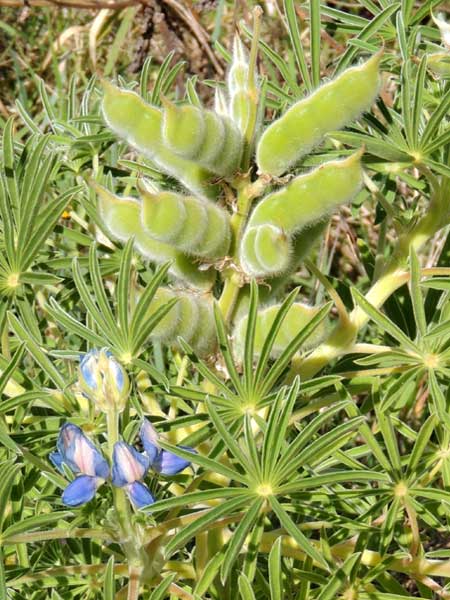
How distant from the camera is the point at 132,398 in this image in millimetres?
1337

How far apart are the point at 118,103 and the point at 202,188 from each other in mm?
185

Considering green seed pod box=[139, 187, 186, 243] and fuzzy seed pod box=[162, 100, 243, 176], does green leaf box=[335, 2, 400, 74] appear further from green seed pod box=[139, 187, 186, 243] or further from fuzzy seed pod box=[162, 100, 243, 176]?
green seed pod box=[139, 187, 186, 243]

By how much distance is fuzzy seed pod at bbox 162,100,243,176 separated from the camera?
1.25 meters

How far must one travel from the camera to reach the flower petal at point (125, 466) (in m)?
1.17

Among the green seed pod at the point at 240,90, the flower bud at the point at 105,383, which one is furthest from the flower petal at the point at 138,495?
the green seed pod at the point at 240,90

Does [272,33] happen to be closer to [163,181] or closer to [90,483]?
[163,181]

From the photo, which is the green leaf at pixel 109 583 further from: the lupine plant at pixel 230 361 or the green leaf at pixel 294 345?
the green leaf at pixel 294 345

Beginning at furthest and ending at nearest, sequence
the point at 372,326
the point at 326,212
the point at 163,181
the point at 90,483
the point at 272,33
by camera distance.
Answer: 1. the point at 272,33
2. the point at 372,326
3. the point at 163,181
4. the point at 326,212
5. the point at 90,483

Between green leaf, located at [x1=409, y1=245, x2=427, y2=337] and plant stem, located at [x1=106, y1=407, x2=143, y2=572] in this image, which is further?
green leaf, located at [x1=409, y1=245, x2=427, y2=337]

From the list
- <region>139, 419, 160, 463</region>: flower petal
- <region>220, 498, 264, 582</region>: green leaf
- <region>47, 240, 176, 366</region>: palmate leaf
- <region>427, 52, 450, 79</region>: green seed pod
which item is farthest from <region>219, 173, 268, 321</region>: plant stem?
<region>427, 52, 450, 79</region>: green seed pod

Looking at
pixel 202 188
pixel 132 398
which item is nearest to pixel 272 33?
pixel 202 188

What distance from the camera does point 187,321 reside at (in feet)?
4.42

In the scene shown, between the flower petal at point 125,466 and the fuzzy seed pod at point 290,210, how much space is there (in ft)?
1.08

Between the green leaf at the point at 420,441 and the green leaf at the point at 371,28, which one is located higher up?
the green leaf at the point at 371,28
